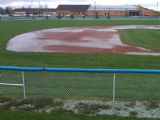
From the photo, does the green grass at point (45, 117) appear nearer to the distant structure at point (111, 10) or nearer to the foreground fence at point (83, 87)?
the foreground fence at point (83, 87)

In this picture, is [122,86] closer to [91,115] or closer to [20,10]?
[91,115]

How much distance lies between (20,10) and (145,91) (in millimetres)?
148704

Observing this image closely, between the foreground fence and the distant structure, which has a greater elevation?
the distant structure

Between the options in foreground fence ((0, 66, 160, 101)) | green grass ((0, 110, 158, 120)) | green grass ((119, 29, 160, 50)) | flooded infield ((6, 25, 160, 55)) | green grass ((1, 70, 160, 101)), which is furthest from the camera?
green grass ((119, 29, 160, 50))

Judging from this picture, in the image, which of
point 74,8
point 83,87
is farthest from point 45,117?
point 74,8

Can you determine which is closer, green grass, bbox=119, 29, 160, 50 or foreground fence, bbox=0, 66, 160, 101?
foreground fence, bbox=0, 66, 160, 101

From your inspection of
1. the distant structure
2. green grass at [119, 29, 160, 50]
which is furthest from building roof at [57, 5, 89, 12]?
green grass at [119, 29, 160, 50]

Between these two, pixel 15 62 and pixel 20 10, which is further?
pixel 20 10

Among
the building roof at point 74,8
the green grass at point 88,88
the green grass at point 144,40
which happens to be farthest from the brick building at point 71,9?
the green grass at point 88,88

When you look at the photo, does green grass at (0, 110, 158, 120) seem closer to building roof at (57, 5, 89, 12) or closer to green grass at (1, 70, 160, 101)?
green grass at (1, 70, 160, 101)

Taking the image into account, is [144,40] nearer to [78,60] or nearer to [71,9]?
[78,60]

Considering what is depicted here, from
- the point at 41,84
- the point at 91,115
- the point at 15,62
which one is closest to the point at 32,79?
the point at 41,84

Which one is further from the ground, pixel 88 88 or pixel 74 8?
pixel 74 8

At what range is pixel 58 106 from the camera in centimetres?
685
